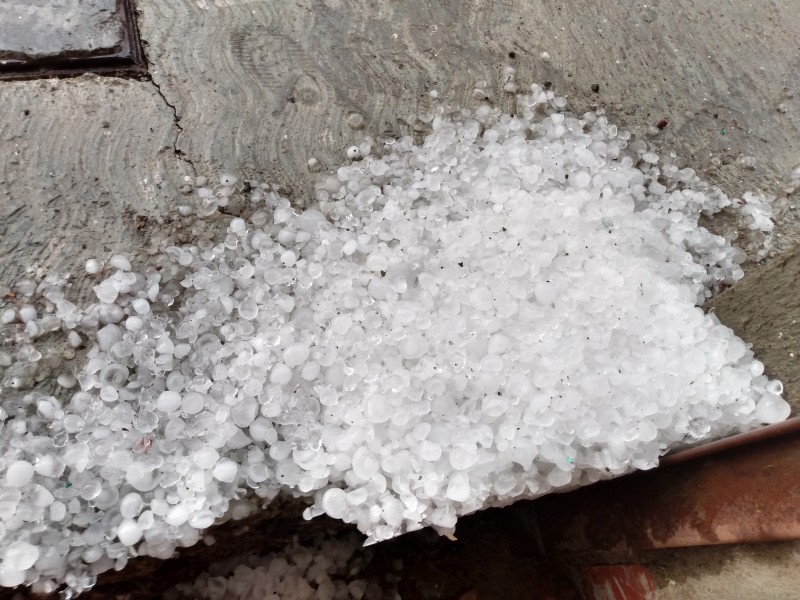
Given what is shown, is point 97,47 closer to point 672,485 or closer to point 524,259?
point 524,259

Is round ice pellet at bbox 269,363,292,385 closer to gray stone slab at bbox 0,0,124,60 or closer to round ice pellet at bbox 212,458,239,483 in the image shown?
round ice pellet at bbox 212,458,239,483

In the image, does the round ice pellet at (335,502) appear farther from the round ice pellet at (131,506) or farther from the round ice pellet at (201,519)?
the round ice pellet at (131,506)

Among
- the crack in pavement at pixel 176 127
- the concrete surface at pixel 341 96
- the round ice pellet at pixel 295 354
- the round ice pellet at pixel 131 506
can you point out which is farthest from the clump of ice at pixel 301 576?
the crack in pavement at pixel 176 127

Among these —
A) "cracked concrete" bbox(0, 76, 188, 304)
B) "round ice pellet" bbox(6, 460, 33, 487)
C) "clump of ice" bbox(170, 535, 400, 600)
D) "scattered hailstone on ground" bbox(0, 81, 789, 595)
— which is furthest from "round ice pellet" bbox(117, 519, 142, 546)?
"clump of ice" bbox(170, 535, 400, 600)

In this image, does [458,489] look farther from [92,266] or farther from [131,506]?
[92,266]

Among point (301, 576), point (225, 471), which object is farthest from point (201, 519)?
point (301, 576)

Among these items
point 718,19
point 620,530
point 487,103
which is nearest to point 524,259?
point 487,103
